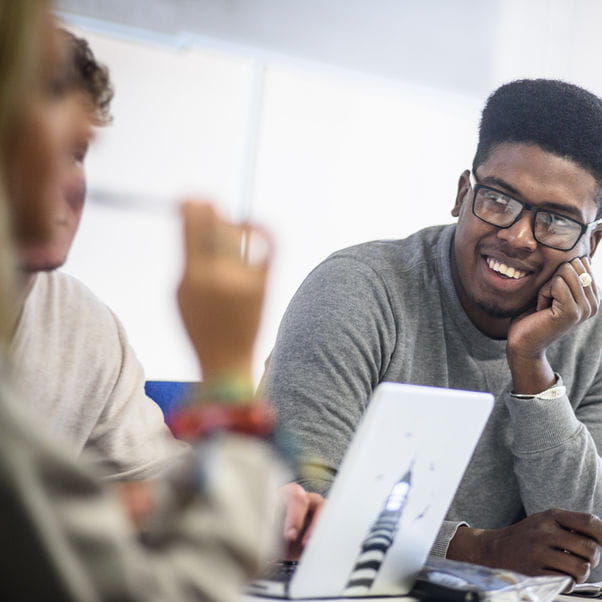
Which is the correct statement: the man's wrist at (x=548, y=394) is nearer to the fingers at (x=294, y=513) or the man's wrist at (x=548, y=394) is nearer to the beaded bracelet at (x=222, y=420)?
the fingers at (x=294, y=513)

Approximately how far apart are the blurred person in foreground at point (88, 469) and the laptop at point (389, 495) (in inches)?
10.8

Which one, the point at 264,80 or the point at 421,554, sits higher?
the point at 264,80

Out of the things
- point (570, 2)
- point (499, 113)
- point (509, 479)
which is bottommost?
point (509, 479)

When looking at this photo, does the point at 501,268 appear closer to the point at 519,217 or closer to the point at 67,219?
the point at 519,217

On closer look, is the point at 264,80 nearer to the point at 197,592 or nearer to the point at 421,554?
the point at 421,554

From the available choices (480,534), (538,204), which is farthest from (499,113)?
(480,534)

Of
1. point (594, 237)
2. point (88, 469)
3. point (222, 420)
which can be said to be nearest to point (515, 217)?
point (594, 237)

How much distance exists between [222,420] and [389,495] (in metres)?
0.37

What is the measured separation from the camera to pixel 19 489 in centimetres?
45

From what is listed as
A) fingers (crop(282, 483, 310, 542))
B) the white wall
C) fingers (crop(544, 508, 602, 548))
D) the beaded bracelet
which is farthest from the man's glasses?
the white wall

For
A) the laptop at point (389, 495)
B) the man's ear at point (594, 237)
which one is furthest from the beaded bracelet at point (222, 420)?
the man's ear at point (594, 237)

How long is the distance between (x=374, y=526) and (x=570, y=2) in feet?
11.2

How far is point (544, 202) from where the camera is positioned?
1637mm

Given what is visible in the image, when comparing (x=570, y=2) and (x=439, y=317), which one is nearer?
(x=439, y=317)
